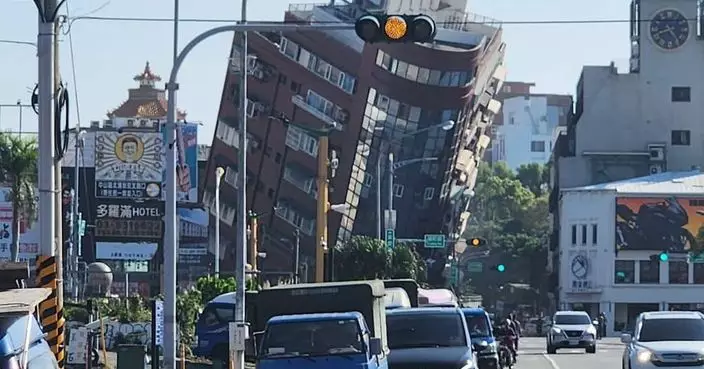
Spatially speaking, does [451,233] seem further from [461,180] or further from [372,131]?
[372,131]

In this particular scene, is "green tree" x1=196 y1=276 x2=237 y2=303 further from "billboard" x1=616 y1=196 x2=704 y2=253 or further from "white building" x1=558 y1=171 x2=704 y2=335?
"billboard" x1=616 y1=196 x2=704 y2=253

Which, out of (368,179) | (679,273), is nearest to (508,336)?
(368,179)

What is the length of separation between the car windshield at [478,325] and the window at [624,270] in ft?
214

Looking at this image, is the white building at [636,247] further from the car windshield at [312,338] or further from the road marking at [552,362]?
the car windshield at [312,338]

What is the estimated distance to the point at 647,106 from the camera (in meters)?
105

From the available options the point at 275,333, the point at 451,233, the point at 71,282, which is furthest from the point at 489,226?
the point at 275,333

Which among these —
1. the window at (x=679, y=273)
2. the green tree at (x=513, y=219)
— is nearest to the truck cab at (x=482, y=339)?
the window at (x=679, y=273)

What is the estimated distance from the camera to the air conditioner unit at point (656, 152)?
342ft

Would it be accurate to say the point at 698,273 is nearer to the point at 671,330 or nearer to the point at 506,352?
the point at 506,352

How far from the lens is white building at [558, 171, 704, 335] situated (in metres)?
94.2

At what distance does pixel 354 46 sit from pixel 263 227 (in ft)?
47.5

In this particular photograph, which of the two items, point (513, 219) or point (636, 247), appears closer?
point (636, 247)

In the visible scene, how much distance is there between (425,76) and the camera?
93500mm

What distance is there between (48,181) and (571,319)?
120 feet
